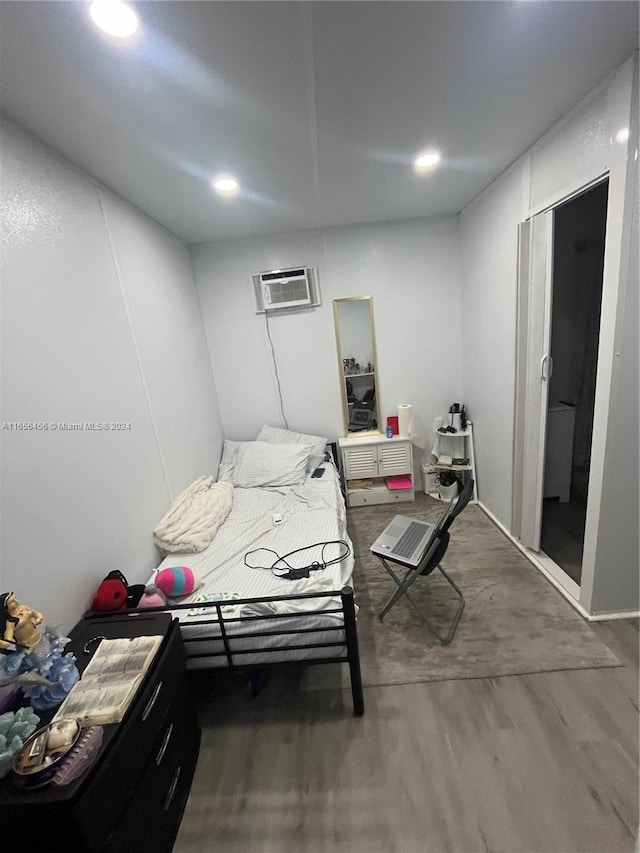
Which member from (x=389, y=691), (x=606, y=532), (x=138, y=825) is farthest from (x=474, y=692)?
(x=138, y=825)

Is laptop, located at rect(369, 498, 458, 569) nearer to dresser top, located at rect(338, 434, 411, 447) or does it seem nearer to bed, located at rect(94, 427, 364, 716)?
bed, located at rect(94, 427, 364, 716)

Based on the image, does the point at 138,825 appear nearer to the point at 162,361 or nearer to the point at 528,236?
the point at 162,361

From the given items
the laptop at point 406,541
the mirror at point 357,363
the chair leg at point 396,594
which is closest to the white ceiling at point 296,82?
the mirror at point 357,363

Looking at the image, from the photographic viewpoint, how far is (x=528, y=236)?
2.02 m

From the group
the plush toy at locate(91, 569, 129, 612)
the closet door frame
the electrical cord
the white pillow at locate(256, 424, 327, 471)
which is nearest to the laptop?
the electrical cord

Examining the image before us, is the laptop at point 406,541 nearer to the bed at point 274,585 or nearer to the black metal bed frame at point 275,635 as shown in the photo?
the bed at point 274,585

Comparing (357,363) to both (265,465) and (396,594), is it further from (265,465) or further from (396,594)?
(396,594)

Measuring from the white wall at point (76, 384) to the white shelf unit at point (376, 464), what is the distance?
1.55m

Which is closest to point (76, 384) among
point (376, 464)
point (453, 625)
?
point (453, 625)

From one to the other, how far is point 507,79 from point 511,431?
6.23 feet

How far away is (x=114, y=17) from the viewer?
37.5 inches

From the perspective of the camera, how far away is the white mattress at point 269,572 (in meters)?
1.45

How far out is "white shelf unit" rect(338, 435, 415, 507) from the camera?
10.5ft

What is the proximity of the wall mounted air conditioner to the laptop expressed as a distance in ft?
6.87
